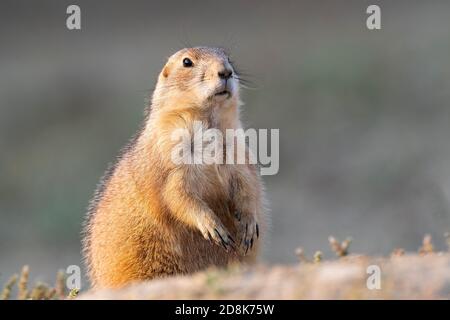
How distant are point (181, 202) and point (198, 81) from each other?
3.23ft

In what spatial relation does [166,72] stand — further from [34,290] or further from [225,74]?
→ [34,290]

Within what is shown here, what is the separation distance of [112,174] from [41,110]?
1183 cm

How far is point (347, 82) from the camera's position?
20391 millimetres

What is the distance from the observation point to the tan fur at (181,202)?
8.66 metres

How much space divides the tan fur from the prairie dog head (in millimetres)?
10

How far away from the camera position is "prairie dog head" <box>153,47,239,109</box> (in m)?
8.70

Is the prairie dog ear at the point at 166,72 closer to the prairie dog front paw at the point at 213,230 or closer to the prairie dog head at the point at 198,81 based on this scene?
the prairie dog head at the point at 198,81

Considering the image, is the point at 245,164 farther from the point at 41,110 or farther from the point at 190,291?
the point at 41,110

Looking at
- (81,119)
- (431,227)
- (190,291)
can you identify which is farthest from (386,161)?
(190,291)

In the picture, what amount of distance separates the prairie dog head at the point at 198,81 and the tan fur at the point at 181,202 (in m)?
0.01

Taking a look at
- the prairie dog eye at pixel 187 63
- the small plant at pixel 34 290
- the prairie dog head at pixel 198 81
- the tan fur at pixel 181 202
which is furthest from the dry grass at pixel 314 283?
the small plant at pixel 34 290

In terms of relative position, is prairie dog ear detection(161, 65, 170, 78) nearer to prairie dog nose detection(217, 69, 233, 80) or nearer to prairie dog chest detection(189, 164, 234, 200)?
prairie dog nose detection(217, 69, 233, 80)

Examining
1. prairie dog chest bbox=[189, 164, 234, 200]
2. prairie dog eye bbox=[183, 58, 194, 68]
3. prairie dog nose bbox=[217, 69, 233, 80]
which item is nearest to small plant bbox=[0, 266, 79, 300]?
prairie dog chest bbox=[189, 164, 234, 200]

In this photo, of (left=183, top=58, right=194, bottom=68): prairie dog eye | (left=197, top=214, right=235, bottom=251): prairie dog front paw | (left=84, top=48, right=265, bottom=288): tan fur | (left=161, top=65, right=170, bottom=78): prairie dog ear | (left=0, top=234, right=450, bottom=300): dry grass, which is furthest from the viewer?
(left=161, top=65, right=170, bottom=78): prairie dog ear
